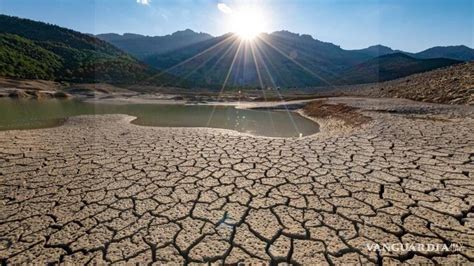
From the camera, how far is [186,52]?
9950cm

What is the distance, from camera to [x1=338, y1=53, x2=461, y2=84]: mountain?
50.6 metres

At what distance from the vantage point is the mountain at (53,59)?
120 ft

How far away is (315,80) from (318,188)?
73.4m

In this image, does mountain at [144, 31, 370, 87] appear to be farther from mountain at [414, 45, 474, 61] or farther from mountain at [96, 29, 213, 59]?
mountain at [414, 45, 474, 61]

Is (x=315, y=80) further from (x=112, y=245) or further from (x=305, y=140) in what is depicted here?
(x=112, y=245)

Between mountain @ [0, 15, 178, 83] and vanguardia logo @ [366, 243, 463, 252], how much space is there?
43195mm

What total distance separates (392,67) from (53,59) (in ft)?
239

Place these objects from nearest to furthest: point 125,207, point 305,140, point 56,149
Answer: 1. point 125,207
2. point 56,149
3. point 305,140

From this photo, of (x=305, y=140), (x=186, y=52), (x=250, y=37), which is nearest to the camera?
(x=305, y=140)

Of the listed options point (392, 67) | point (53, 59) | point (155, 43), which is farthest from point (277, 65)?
point (155, 43)

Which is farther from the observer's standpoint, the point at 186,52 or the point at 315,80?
the point at 186,52

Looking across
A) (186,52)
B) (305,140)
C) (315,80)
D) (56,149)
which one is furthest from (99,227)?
(186,52)

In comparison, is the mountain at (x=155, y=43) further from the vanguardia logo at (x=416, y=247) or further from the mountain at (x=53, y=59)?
the vanguardia logo at (x=416, y=247)

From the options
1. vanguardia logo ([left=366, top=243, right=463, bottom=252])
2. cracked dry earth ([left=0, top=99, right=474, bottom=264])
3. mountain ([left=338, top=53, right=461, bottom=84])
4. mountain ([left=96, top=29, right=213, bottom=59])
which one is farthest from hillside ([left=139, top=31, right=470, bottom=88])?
vanguardia logo ([left=366, top=243, right=463, bottom=252])
